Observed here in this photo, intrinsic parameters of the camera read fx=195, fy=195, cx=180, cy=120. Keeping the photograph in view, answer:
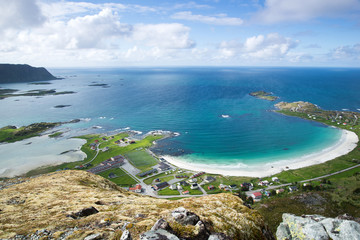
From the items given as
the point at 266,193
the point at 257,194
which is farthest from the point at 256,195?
the point at 266,193

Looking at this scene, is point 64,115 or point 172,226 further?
point 64,115

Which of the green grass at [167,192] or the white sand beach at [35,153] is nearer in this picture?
the green grass at [167,192]

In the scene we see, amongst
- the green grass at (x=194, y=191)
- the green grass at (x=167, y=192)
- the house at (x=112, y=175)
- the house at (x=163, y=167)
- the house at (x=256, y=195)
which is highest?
the house at (x=163, y=167)

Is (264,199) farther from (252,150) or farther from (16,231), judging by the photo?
(16,231)

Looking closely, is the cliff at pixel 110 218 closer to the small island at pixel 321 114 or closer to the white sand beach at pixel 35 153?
the white sand beach at pixel 35 153

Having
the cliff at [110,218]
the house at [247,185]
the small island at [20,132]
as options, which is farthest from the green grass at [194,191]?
the small island at [20,132]

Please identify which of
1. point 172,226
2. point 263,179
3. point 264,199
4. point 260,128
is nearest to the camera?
point 172,226

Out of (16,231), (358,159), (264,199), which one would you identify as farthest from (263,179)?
(16,231)

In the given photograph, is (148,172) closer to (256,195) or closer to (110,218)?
(256,195)
